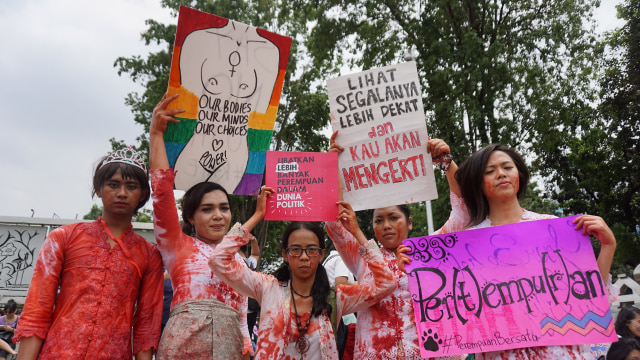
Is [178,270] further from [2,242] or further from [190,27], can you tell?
[2,242]

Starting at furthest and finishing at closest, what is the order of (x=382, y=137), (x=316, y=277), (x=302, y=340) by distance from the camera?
(x=382, y=137), (x=316, y=277), (x=302, y=340)

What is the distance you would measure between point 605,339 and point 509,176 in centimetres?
94

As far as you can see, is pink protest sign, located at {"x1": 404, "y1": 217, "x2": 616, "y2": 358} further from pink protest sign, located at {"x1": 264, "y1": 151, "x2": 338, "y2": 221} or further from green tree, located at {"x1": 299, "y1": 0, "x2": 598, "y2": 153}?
green tree, located at {"x1": 299, "y1": 0, "x2": 598, "y2": 153}

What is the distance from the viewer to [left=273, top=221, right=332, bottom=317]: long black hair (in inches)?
101

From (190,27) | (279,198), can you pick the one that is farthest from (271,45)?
(279,198)

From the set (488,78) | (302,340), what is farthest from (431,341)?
(488,78)

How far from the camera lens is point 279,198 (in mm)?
2920

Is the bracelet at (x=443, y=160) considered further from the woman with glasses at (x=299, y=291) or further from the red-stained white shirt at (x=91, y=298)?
the red-stained white shirt at (x=91, y=298)

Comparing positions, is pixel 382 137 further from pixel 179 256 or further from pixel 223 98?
pixel 179 256

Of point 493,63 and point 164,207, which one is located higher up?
point 493,63

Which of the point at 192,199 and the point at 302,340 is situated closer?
the point at 302,340

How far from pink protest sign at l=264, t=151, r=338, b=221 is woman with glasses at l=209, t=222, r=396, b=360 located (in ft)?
0.45

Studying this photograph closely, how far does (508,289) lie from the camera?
2.33 meters

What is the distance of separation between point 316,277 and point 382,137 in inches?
47.5
